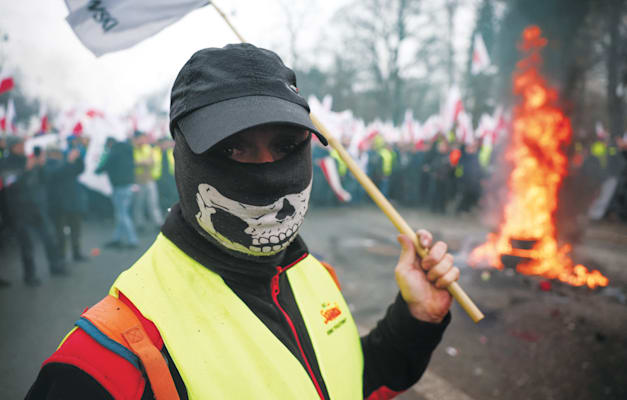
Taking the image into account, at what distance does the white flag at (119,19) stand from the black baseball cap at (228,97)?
32.2 inches

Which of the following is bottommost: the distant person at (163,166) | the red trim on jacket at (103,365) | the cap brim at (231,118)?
the distant person at (163,166)

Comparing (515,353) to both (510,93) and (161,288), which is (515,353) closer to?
(161,288)

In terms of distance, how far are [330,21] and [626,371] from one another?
70.1ft

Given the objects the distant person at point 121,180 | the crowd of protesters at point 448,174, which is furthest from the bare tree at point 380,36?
the distant person at point 121,180

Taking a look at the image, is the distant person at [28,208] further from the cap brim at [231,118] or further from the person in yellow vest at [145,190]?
the cap brim at [231,118]

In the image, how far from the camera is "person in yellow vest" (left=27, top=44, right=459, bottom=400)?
1.03 metres

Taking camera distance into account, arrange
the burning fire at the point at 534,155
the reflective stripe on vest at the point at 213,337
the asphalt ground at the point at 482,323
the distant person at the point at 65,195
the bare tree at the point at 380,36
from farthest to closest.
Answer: the bare tree at the point at 380,36 < the burning fire at the point at 534,155 < the distant person at the point at 65,195 < the asphalt ground at the point at 482,323 < the reflective stripe on vest at the point at 213,337

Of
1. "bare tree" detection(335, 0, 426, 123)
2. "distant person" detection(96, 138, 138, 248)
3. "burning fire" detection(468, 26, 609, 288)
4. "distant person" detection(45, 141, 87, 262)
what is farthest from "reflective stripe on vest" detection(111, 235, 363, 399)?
"bare tree" detection(335, 0, 426, 123)

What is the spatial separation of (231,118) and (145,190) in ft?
29.9

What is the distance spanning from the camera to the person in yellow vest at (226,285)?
103cm

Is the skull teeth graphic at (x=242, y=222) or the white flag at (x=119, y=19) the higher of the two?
the white flag at (x=119, y=19)

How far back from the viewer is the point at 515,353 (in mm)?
4109

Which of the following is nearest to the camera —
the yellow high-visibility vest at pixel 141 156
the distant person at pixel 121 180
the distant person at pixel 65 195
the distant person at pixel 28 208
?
the distant person at pixel 28 208

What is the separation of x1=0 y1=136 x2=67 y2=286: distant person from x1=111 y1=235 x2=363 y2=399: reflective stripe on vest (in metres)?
6.00
